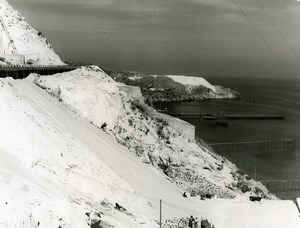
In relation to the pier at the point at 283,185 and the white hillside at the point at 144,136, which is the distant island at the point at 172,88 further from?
the white hillside at the point at 144,136

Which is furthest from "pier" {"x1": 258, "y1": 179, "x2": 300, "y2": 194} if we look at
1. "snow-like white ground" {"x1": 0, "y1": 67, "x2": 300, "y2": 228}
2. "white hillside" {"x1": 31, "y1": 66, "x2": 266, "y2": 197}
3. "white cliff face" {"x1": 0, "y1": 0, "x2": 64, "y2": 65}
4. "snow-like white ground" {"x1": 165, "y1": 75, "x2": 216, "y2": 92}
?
"snow-like white ground" {"x1": 165, "y1": 75, "x2": 216, "y2": 92}

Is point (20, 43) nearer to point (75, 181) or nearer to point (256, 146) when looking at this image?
point (256, 146)

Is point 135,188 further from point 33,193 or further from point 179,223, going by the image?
point 33,193

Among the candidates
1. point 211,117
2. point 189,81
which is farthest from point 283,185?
point 189,81

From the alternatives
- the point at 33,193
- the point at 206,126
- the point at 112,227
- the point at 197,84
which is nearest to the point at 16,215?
the point at 33,193

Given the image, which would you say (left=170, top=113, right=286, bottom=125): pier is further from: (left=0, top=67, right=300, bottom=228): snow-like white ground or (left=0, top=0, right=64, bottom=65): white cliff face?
(left=0, top=67, right=300, bottom=228): snow-like white ground

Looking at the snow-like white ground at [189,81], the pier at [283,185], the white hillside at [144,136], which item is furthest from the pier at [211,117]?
the snow-like white ground at [189,81]
